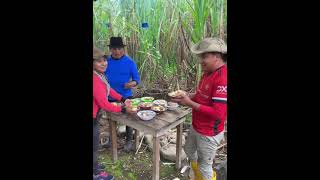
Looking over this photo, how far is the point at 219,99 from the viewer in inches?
61.2

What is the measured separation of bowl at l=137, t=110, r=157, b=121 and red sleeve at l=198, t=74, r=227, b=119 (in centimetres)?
41

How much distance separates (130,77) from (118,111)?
320 millimetres

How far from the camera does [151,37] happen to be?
1.88 metres

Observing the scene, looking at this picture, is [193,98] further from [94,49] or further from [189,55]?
[94,49]

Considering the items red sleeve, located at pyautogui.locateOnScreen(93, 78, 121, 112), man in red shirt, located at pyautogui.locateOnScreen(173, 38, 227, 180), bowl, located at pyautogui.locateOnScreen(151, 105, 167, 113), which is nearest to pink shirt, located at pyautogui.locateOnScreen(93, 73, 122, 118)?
red sleeve, located at pyautogui.locateOnScreen(93, 78, 121, 112)

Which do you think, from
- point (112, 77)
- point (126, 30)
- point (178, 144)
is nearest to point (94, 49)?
point (126, 30)

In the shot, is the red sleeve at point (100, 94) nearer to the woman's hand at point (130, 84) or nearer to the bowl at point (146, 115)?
the bowl at point (146, 115)

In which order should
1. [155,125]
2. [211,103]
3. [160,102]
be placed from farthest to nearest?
[160,102] < [155,125] < [211,103]

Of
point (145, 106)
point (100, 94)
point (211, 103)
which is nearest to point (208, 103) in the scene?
point (211, 103)

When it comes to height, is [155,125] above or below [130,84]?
below

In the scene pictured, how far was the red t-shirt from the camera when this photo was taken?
1.56m

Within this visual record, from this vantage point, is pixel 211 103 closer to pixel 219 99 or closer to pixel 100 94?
pixel 219 99

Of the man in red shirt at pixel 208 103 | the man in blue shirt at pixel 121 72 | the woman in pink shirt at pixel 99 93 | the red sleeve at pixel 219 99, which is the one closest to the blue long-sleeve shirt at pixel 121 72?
the man in blue shirt at pixel 121 72

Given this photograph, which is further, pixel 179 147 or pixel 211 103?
pixel 179 147
